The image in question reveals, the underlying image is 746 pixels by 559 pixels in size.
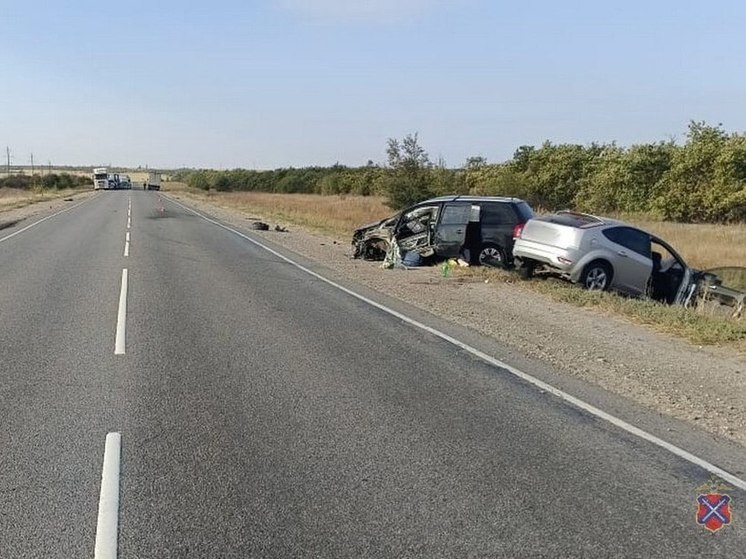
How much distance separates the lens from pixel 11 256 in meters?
17.4

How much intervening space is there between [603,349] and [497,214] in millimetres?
7992

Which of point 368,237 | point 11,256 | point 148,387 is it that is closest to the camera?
point 148,387

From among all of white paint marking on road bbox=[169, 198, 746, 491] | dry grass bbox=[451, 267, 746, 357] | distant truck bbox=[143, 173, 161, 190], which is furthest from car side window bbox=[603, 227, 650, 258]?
distant truck bbox=[143, 173, 161, 190]

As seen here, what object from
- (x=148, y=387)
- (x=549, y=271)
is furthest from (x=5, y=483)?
(x=549, y=271)

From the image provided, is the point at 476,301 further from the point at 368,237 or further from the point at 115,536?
the point at 115,536

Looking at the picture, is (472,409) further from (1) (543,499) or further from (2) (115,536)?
(2) (115,536)

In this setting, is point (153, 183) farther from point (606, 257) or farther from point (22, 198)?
point (606, 257)

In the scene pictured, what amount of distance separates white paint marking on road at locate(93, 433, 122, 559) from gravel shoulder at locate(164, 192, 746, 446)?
4.45 m

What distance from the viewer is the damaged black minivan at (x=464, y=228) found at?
52.2 feet

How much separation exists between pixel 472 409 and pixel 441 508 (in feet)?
6.37

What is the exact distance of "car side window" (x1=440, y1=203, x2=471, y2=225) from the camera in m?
16.2

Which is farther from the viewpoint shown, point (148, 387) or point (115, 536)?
point (148, 387)

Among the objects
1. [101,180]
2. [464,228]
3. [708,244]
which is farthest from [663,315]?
[101,180]

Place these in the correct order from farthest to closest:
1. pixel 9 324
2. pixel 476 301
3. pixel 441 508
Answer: pixel 476 301 < pixel 9 324 < pixel 441 508
